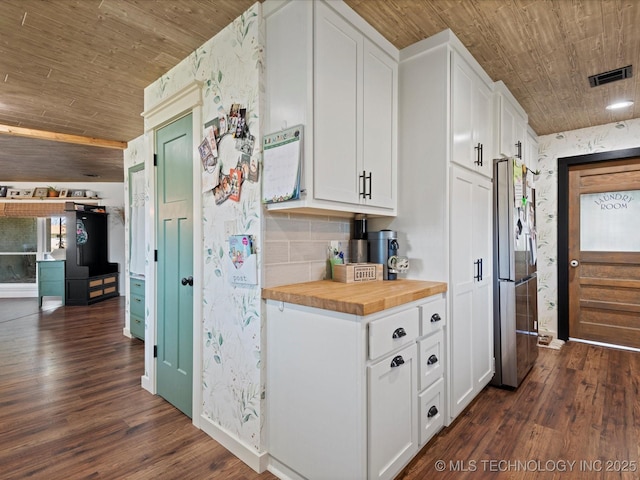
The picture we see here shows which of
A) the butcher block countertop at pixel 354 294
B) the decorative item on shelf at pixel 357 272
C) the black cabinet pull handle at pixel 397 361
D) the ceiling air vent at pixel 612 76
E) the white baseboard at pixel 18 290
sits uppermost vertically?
the ceiling air vent at pixel 612 76

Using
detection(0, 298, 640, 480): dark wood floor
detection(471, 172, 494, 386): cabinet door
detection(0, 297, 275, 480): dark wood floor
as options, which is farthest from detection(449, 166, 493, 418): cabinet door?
detection(0, 297, 275, 480): dark wood floor

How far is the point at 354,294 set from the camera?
1618mm

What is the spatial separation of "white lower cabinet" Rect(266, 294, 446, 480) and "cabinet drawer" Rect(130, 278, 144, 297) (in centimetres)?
277

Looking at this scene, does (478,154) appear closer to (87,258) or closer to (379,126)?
(379,126)

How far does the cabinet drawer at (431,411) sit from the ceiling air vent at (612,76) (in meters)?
2.68

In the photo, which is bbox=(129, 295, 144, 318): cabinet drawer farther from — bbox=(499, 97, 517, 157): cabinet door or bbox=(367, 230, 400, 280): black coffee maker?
bbox=(499, 97, 517, 157): cabinet door

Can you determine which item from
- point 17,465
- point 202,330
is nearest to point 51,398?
point 17,465

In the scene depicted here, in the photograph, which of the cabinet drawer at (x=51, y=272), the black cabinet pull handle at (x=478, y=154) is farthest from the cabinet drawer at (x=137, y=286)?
the black cabinet pull handle at (x=478, y=154)

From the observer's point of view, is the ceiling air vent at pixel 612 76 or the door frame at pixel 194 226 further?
the ceiling air vent at pixel 612 76

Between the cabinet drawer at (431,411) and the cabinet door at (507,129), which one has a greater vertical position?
the cabinet door at (507,129)

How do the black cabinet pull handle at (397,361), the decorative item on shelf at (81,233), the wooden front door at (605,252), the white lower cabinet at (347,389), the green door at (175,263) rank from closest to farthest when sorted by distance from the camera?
1. the white lower cabinet at (347,389)
2. the black cabinet pull handle at (397,361)
3. the green door at (175,263)
4. the wooden front door at (605,252)
5. the decorative item on shelf at (81,233)

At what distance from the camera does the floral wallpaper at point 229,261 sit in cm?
182

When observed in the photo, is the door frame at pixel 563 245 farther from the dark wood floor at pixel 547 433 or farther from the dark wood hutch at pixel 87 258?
the dark wood hutch at pixel 87 258

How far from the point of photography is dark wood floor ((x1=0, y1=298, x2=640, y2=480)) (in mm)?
1814
